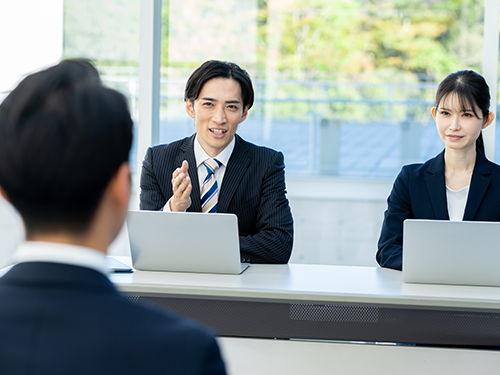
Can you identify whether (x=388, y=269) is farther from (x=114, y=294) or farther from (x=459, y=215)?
(x=114, y=294)

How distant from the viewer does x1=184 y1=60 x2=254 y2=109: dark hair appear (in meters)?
2.35

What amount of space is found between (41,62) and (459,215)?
Answer: 293 centimetres

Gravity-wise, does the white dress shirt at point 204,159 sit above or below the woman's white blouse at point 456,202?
Result: above

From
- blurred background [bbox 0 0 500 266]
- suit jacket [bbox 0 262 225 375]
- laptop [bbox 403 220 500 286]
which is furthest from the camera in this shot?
blurred background [bbox 0 0 500 266]

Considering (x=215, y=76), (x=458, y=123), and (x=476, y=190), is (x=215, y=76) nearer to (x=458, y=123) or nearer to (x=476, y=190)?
(x=458, y=123)

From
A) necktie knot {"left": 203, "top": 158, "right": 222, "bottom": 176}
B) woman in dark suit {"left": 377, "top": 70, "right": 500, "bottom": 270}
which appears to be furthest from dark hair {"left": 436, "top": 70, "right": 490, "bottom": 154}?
necktie knot {"left": 203, "top": 158, "right": 222, "bottom": 176}

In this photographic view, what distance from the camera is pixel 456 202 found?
2.22 m

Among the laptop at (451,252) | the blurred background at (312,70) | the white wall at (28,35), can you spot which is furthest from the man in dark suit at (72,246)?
the white wall at (28,35)

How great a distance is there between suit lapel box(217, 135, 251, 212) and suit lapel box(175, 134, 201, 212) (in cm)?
10

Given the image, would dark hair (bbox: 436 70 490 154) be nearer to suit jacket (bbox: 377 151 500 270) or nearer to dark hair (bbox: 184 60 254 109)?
suit jacket (bbox: 377 151 500 270)

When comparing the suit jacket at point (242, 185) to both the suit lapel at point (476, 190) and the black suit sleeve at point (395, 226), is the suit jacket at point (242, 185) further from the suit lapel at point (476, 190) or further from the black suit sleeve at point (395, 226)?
the suit lapel at point (476, 190)

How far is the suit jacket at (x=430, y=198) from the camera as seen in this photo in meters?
2.16

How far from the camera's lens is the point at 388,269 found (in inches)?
78.0

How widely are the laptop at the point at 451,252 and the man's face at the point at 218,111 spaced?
3.47 feet
